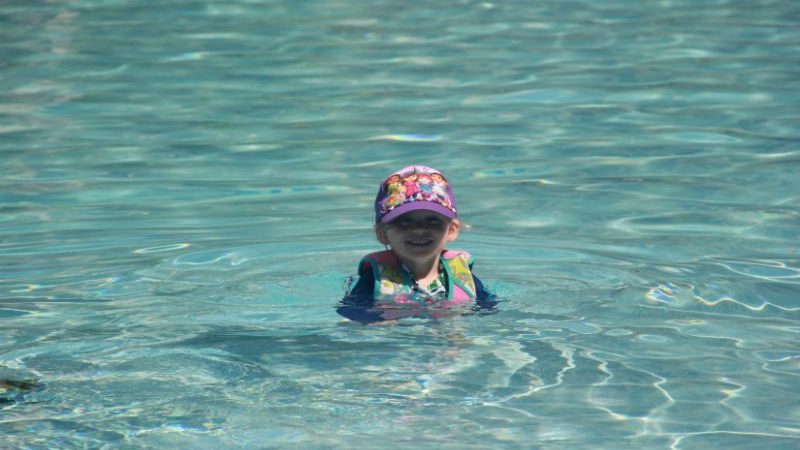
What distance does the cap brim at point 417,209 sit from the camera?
5828 mm

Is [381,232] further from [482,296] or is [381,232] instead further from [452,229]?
[482,296]

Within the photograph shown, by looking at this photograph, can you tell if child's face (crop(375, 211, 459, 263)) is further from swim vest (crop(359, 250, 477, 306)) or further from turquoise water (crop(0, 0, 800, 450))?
turquoise water (crop(0, 0, 800, 450))

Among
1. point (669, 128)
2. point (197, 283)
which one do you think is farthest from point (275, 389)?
point (669, 128)

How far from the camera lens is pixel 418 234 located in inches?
231

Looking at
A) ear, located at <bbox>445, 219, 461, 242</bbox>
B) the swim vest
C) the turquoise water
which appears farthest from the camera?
ear, located at <bbox>445, 219, 461, 242</bbox>

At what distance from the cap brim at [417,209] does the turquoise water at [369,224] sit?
1.57ft

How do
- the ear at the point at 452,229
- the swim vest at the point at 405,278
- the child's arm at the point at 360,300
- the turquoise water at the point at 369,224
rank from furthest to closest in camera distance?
the ear at the point at 452,229
the swim vest at the point at 405,278
the child's arm at the point at 360,300
the turquoise water at the point at 369,224

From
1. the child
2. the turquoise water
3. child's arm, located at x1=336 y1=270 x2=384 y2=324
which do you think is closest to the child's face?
the child

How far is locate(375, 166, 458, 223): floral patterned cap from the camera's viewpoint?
585cm

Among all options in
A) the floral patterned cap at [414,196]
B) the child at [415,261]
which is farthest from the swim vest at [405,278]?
the floral patterned cap at [414,196]

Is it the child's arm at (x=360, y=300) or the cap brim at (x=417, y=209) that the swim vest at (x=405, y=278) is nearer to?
the child's arm at (x=360, y=300)

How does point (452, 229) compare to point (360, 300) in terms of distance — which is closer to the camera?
point (360, 300)

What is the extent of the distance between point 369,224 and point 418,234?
1.85 metres

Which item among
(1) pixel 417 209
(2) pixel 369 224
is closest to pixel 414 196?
(1) pixel 417 209
